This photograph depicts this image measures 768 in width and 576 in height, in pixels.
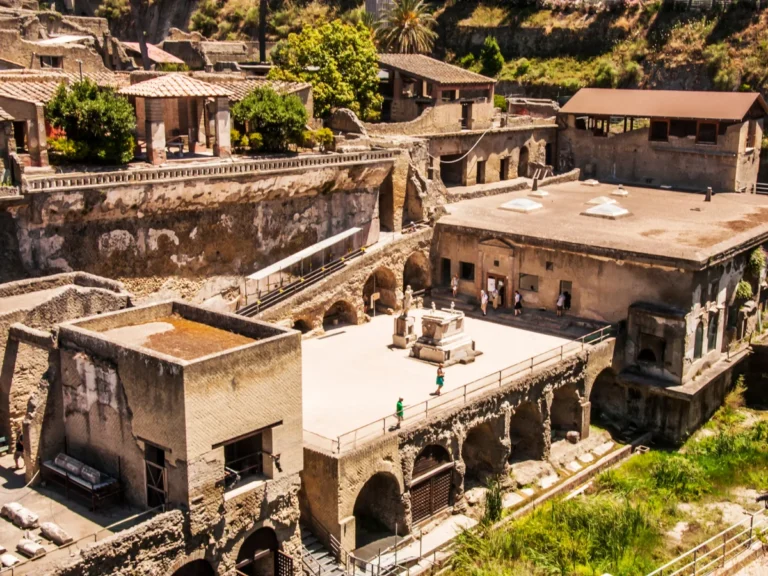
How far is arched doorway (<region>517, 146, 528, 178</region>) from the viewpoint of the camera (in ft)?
202

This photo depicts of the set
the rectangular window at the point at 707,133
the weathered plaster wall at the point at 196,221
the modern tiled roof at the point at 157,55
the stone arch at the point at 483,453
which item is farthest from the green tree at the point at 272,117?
the rectangular window at the point at 707,133

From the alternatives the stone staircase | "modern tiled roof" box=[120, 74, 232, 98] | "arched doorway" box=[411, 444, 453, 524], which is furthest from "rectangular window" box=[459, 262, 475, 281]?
the stone staircase

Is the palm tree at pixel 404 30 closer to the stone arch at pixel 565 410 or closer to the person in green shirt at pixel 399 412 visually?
the stone arch at pixel 565 410

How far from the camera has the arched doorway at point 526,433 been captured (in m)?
38.6

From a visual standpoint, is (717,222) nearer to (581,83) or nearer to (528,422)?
(528,422)

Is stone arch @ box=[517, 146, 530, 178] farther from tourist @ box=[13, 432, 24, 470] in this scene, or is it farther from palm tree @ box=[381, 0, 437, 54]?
tourist @ box=[13, 432, 24, 470]

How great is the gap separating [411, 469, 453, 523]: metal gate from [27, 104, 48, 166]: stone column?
18.6 metres

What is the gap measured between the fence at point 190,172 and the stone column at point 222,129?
1.74 meters

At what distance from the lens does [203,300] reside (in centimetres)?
4047

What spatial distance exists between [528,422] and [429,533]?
24.1 feet

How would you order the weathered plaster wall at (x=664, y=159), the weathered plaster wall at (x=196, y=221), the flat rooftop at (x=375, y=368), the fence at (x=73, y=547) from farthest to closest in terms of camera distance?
1. the weathered plaster wall at (x=664, y=159)
2. the weathered plaster wall at (x=196, y=221)
3. the flat rooftop at (x=375, y=368)
4. the fence at (x=73, y=547)

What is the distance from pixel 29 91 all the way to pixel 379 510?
21.3 meters

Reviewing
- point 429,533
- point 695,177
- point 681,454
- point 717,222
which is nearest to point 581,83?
point 695,177

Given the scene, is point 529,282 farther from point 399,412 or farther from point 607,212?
point 399,412
